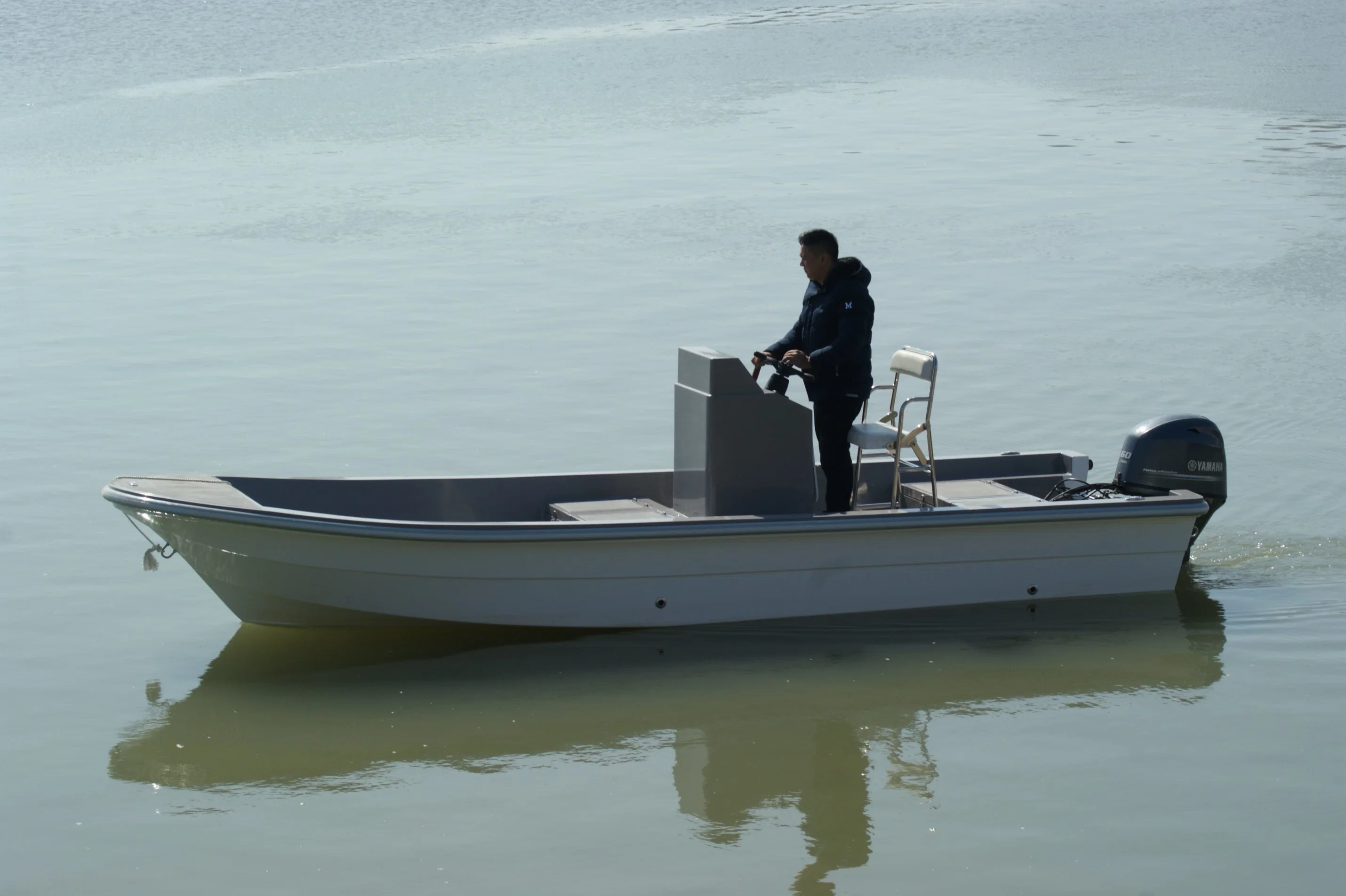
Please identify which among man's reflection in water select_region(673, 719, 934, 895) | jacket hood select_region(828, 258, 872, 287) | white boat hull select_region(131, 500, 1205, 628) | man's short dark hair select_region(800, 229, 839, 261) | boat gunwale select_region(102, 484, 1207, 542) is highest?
man's short dark hair select_region(800, 229, 839, 261)

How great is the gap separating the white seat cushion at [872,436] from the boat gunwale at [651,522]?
34cm

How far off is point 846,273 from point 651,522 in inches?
61.8

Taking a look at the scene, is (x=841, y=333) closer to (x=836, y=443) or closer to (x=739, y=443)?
(x=836, y=443)

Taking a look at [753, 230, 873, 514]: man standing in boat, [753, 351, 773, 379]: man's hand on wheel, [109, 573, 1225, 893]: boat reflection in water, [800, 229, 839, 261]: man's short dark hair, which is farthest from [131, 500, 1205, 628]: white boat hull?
[800, 229, 839, 261]: man's short dark hair

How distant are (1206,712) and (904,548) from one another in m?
1.58

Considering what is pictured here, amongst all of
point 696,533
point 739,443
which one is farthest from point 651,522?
point 739,443

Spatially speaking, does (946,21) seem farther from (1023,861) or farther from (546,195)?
(1023,861)

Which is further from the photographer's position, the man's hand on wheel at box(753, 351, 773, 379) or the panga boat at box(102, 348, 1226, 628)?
the man's hand on wheel at box(753, 351, 773, 379)

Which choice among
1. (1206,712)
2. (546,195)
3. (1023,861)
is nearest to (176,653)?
(1023,861)

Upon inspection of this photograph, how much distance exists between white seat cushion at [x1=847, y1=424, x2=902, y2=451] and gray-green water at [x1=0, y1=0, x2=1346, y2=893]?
881 millimetres

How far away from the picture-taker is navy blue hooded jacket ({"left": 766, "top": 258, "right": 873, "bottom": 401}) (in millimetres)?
7688

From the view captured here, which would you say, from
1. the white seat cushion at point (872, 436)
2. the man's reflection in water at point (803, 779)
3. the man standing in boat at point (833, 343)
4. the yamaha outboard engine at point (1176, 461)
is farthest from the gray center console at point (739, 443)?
the yamaha outboard engine at point (1176, 461)

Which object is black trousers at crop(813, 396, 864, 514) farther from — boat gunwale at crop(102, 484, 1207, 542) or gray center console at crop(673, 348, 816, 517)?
boat gunwale at crop(102, 484, 1207, 542)

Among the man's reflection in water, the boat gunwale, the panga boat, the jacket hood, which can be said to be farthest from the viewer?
Result: the jacket hood
